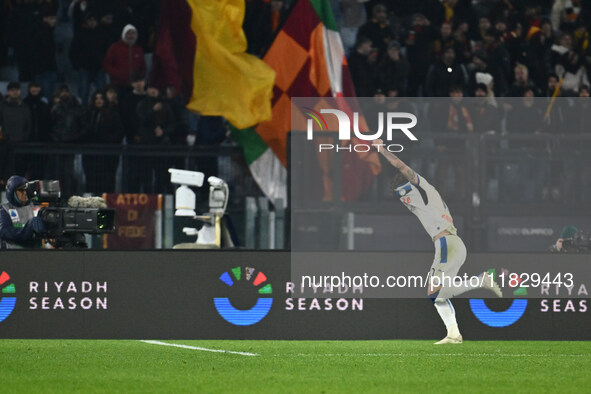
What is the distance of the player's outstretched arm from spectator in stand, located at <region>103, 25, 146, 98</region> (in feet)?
17.7

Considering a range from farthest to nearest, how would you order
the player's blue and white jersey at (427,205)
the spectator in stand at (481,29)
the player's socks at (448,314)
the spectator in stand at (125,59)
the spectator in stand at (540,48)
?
the spectator in stand at (481,29) → the spectator in stand at (540,48) → the spectator in stand at (125,59) → the player's blue and white jersey at (427,205) → the player's socks at (448,314)

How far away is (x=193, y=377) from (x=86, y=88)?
29.8 ft

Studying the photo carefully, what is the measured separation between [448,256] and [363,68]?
225 inches

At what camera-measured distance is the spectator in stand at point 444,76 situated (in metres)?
17.7

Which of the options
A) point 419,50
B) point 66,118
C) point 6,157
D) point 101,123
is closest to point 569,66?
point 419,50

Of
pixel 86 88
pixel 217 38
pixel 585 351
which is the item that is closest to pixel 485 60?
pixel 217 38

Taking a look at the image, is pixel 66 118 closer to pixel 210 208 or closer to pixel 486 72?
→ pixel 210 208

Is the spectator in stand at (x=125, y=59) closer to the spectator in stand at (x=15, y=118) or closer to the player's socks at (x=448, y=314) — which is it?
the spectator in stand at (x=15, y=118)

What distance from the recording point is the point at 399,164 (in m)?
13.0

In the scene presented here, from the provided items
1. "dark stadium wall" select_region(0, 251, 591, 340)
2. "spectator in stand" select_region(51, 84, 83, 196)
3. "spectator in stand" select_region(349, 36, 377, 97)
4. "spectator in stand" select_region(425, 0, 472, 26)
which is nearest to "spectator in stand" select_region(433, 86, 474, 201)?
"dark stadium wall" select_region(0, 251, 591, 340)

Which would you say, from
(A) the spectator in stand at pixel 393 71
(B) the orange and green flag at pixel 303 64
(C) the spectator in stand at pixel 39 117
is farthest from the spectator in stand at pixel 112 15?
(A) the spectator in stand at pixel 393 71

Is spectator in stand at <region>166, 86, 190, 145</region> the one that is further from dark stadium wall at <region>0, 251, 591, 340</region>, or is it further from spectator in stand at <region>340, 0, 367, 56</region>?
spectator in stand at <region>340, 0, 367, 56</region>

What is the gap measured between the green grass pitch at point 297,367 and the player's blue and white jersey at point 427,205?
3.89 ft

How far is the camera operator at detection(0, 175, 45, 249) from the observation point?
13.2 metres
